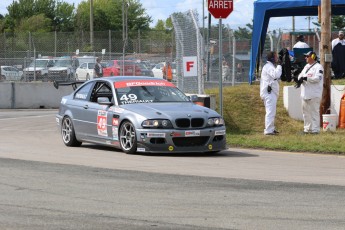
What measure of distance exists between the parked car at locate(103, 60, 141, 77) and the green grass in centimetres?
1175

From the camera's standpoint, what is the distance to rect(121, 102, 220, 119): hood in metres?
15.2

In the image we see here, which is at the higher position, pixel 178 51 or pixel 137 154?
pixel 178 51

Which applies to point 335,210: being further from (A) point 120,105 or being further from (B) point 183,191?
(A) point 120,105

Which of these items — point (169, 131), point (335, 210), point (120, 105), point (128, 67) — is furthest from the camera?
point (128, 67)

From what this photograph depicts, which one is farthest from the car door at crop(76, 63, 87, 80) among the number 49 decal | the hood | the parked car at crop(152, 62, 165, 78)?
the hood

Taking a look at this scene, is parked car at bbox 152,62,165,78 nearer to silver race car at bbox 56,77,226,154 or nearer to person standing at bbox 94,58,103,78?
person standing at bbox 94,58,103,78

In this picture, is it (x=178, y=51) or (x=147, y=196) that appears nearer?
(x=147, y=196)

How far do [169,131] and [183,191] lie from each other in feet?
14.3

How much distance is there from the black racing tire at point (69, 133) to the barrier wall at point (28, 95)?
51.5 feet

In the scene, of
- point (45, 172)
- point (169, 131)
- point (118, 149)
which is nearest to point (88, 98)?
point (118, 149)

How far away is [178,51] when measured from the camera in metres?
22.9

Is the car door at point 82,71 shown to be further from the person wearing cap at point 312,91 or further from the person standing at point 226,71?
the person wearing cap at point 312,91

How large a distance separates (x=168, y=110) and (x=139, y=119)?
550mm

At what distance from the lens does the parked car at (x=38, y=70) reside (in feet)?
115
